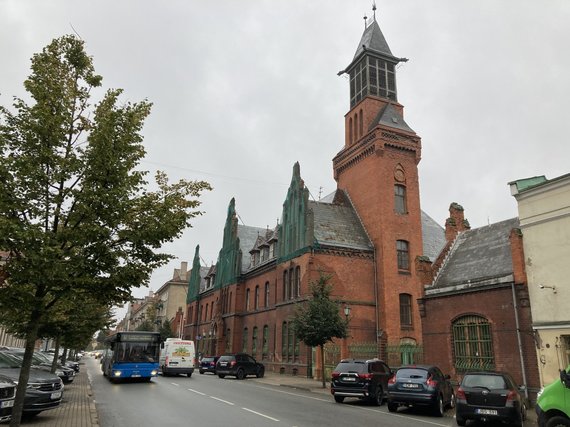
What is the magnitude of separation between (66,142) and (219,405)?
9.98m

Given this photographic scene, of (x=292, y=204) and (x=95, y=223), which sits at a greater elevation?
(x=292, y=204)

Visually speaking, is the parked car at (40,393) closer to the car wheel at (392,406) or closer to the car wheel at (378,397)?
the car wheel at (392,406)

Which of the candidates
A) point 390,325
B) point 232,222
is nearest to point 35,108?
point 390,325

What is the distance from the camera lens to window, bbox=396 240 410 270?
3544cm

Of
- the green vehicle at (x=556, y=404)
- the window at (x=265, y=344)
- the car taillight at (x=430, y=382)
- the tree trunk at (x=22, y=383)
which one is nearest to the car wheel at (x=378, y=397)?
the car taillight at (x=430, y=382)

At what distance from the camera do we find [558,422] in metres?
8.73

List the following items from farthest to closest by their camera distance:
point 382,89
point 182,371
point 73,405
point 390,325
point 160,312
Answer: point 160,312, point 382,89, point 390,325, point 182,371, point 73,405

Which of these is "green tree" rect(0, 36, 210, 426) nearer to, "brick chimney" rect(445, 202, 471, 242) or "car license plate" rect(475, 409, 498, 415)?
"car license plate" rect(475, 409, 498, 415)

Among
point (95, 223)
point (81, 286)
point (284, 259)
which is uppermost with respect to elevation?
point (284, 259)

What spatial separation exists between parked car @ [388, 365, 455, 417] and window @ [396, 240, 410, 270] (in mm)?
19908

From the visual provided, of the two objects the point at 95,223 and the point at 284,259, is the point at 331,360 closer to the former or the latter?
the point at 284,259

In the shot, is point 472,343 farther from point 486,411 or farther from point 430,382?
point 486,411

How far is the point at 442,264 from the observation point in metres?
24.3

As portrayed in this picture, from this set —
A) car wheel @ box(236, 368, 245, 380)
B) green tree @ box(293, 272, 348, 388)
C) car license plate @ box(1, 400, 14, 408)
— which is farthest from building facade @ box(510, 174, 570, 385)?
car wheel @ box(236, 368, 245, 380)
